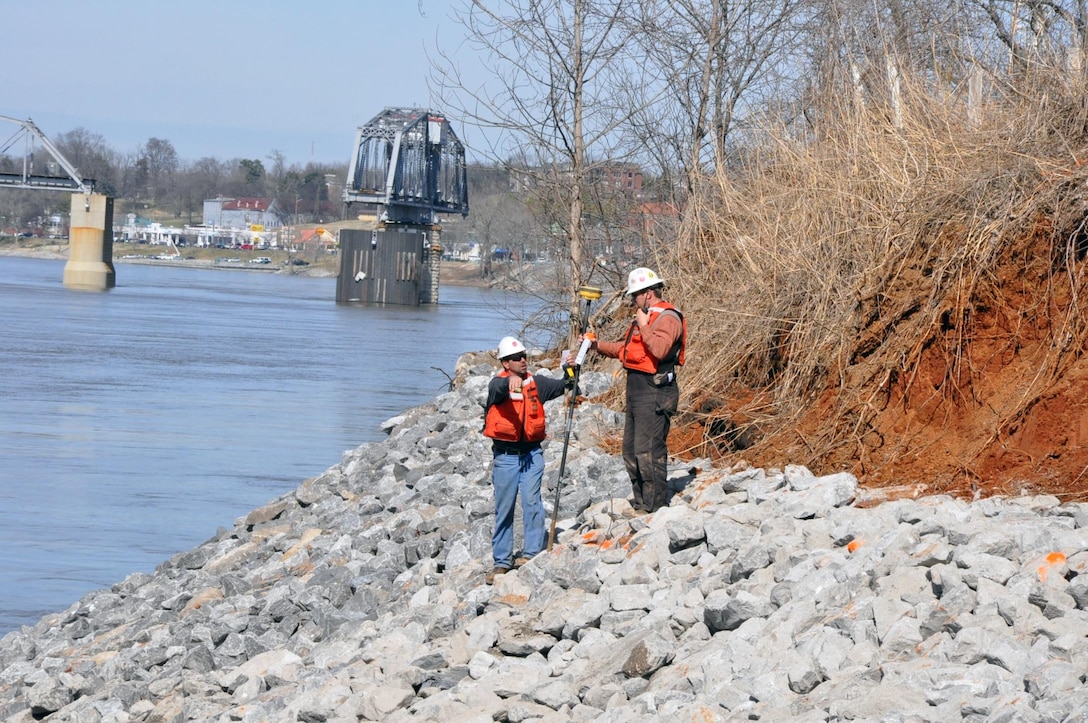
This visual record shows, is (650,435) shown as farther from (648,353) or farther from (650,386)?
(648,353)

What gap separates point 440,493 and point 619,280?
5525 millimetres

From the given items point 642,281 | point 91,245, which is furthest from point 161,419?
point 91,245

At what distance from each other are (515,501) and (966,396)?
3048 mm

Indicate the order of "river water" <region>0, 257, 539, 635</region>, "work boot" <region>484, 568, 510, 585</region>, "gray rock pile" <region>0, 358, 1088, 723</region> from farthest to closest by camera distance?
"river water" <region>0, 257, 539, 635</region>
"work boot" <region>484, 568, 510, 585</region>
"gray rock pile" <region>0, 358, 1088, 723</region>

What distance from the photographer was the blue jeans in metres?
8.59

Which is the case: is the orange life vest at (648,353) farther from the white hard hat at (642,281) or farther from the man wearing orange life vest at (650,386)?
the white hard hat at (642,281)

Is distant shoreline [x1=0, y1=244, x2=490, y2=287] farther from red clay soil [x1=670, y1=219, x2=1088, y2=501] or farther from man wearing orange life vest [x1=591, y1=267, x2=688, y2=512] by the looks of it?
man wearing orange life vest [x1=591, y1=267, x2=688, y2=512]

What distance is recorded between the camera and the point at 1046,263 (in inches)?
345

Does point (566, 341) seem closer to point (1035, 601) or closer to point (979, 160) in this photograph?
point (979, 160)

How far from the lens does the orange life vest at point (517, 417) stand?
8.64 meters

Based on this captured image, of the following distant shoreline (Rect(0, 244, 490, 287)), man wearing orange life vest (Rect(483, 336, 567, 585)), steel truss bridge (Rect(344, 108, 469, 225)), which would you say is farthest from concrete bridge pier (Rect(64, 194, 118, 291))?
man wearing orange life vest (Rect(483, 336, 567, 585))

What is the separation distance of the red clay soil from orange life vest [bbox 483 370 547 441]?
1724 millimetres

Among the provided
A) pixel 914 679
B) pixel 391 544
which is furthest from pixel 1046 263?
pixel 391 544

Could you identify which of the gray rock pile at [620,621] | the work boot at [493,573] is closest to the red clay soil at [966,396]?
the gray rock pile at [620,621]
